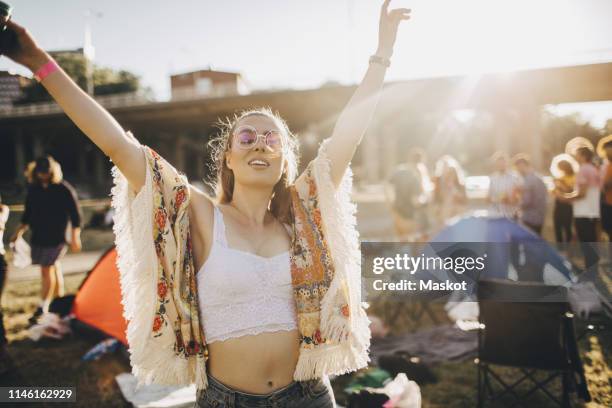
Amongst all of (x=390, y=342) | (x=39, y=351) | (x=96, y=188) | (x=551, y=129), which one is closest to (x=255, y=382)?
(x=390, y=342)

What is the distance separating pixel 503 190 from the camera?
6.67 m

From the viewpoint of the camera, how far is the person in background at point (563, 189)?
6.21m

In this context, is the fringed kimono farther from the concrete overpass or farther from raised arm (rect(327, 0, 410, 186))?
the concrete overpass

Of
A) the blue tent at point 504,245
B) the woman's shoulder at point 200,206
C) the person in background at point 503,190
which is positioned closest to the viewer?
the woman's shoulder at point 200,206

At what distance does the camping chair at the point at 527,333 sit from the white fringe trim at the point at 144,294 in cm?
218

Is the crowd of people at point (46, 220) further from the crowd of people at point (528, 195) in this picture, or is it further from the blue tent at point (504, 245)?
the crowd of people at point (528, 195)

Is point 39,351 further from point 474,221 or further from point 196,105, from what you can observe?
point 196,105

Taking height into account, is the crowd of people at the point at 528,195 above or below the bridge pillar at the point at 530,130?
below

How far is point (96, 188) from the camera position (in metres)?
32.3

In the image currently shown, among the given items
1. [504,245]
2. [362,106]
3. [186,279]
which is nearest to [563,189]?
[504,245]

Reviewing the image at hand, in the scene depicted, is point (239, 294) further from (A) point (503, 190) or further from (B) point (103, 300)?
(A) point (503, 190)

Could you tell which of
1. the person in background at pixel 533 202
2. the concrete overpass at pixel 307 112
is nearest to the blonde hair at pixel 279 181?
the concrete overpass at pixel 307 112

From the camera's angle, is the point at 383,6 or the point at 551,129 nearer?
the point at 383,6

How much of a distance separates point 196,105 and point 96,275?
76.4 feet
